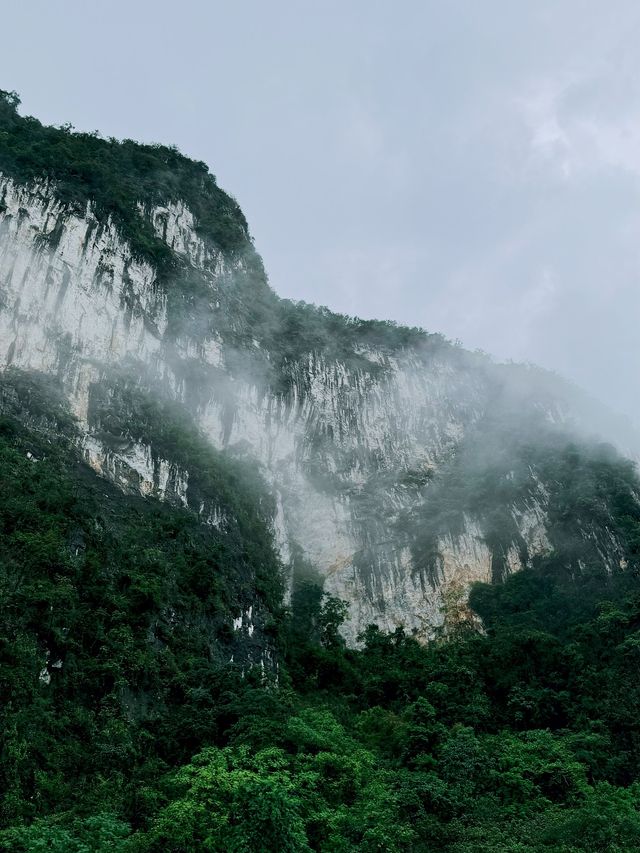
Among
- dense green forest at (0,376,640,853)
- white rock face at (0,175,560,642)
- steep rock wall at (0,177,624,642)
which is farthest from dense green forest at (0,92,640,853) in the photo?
white rock face at (0,175,560,642)

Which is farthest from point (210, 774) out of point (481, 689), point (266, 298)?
point (266, 298)

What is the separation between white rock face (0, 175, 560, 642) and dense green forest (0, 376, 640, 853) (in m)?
1.92

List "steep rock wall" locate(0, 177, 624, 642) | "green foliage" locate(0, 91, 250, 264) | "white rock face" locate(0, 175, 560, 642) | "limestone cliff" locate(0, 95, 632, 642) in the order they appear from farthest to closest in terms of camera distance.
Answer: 1. "green foliage" locate(0, 91, 250, 264)
2. "limestone cliff" locate(0, 95, 632, 642)
3. "steep rock wall" locate(0, 177, 624, 642)
4. "white rock face" locate(0, 175, 560, 642)

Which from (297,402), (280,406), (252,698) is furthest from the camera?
(297,402)

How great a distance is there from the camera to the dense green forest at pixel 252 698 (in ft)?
42.0

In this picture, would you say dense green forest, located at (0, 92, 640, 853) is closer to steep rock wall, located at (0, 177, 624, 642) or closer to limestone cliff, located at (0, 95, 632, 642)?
limestone cliff, located at (0, 95, 632, 642)

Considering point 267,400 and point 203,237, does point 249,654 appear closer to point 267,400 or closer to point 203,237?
point 267,400

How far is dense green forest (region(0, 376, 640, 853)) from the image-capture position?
42.0ft

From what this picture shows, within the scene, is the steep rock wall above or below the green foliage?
below

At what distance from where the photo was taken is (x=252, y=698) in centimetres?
1802


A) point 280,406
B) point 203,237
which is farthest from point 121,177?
point 280,406

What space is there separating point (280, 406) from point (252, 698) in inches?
925

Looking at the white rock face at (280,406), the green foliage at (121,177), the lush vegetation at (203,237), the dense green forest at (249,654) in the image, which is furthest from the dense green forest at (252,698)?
the green foliage at (121,177)

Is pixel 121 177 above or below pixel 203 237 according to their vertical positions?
above
